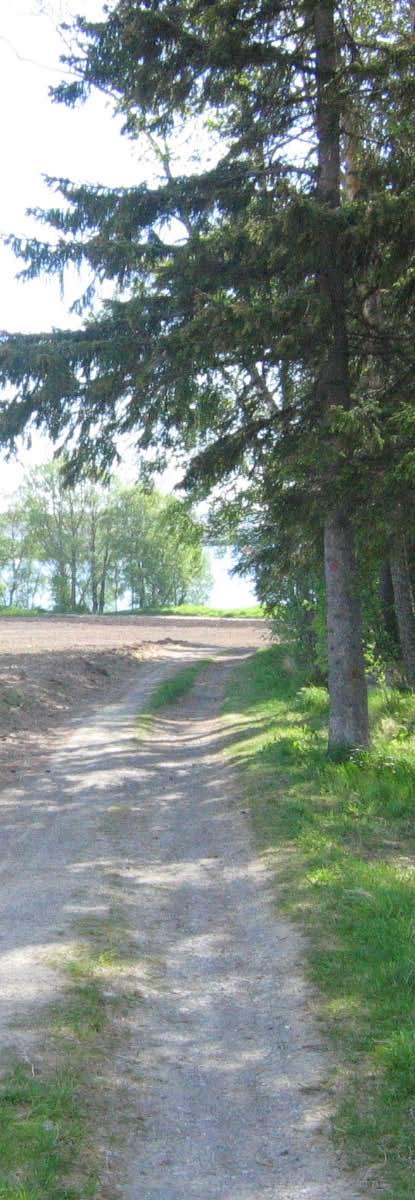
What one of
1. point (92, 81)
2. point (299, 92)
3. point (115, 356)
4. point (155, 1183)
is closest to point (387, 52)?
point (299, 92)

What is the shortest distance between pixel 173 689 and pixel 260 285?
1221 cm

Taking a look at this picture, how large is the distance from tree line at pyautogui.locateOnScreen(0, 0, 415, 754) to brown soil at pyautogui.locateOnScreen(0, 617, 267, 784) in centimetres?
465

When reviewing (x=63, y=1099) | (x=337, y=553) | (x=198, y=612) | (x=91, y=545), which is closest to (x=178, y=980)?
(x=63, y=1099)

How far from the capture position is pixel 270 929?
7.05 meters

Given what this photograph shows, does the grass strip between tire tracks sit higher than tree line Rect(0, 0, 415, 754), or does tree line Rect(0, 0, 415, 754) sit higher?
tree line Rect(0, 0, 415, 754)

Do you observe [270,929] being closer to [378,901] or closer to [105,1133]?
[378,901]

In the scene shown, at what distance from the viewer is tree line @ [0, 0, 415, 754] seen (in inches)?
432

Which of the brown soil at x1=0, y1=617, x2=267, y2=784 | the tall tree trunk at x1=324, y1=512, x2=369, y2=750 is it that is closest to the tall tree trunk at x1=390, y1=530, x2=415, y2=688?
the tall tree trunk at x1=324, y1=512, x2=369, y2=750

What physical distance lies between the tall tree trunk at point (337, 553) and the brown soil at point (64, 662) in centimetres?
410

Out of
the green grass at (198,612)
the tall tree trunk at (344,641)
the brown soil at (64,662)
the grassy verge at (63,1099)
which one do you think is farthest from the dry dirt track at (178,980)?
the green grass at (198,612)

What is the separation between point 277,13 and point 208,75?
102 cm

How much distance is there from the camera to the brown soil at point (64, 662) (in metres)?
16.1

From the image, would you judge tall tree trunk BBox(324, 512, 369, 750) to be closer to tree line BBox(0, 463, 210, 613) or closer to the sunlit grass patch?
the sunlit grass patch

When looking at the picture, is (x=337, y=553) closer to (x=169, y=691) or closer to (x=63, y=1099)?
(x=63, y=1099)
